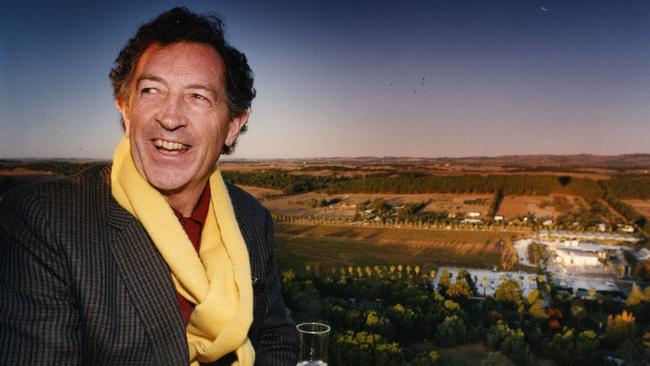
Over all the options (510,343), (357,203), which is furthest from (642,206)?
(357,203)

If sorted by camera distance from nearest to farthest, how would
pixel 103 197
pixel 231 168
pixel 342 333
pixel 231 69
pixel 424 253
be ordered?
pixel 103 197, pixel 231 69, pixel 342 333, pixel 231 168, pixel 424 253

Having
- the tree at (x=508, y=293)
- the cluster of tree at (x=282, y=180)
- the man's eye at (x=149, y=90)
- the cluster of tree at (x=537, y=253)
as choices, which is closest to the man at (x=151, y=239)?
the man's eye at (x=149, y=90)

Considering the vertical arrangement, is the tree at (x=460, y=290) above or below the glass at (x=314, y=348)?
below

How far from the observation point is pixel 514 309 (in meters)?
3.51

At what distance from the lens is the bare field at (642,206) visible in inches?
140

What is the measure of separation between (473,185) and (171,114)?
3534mm

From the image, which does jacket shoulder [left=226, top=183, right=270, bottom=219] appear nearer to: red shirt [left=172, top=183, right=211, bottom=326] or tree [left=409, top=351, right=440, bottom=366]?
red shirt [left=172, top=183, right=211, bottom=326]

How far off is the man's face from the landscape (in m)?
2.41

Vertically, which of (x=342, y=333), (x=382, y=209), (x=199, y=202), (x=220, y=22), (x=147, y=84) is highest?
(x=220, y=22)

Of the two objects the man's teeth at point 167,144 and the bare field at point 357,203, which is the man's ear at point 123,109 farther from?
the bare field at point 357,203

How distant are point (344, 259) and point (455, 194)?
1054 millimetres

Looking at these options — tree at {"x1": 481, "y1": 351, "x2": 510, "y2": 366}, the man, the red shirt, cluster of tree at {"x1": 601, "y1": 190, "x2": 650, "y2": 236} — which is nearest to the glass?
the man

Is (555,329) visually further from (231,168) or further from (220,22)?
(220,22)

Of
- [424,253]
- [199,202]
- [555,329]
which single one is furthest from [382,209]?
[199,202]
